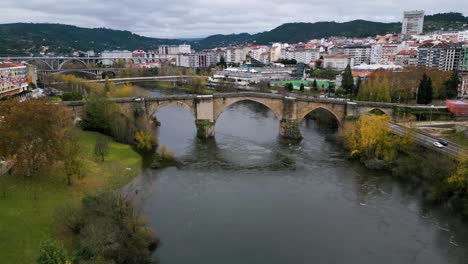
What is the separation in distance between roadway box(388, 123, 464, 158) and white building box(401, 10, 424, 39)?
8836 centimetres

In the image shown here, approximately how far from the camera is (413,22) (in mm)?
101062

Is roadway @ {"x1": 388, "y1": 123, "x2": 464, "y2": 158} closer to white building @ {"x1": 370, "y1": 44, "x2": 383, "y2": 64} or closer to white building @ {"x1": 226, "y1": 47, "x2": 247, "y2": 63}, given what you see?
white building @ {"x1": 370, "y1": 44, "x2": 383, "y2": 64}

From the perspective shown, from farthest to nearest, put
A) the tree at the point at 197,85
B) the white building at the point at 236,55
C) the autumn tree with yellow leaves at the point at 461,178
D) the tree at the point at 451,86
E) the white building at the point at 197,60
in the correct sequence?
the white building at the point at 236,55 → the white building at the point at 197,60 → the tree at the point at 197,85 → the tree at the point at 451,86 → the autumn tree with yellow leaves at the point at 461,178

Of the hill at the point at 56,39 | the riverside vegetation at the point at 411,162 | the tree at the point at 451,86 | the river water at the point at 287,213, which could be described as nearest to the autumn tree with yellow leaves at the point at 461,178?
the riverside vegetation at the point at 411,162

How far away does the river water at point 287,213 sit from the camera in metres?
13.5

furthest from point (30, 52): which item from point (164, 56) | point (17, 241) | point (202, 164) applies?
point (17, 241)

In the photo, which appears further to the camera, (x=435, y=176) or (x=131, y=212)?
(x=435, y=176)

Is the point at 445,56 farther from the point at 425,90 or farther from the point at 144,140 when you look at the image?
the point at 144,140

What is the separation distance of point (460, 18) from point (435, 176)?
110 m

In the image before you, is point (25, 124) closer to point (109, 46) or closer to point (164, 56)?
point (164, 56)

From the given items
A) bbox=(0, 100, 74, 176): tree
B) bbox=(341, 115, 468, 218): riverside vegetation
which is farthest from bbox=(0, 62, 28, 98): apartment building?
bbox=(341, 115, 468, 218): riverside vegetation

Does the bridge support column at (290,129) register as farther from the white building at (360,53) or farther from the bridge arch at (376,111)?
the white building at (360,53)

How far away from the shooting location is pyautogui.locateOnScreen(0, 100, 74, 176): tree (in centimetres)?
1559

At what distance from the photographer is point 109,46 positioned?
175m
